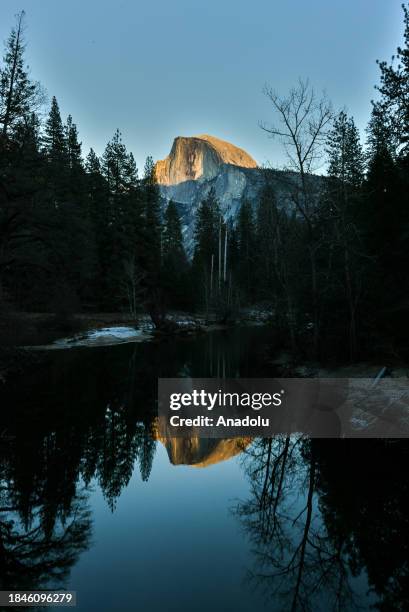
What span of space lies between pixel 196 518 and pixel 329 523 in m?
2.00

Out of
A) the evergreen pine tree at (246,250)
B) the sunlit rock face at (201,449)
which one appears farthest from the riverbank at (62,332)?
the evergreen pine tree at (246,250)

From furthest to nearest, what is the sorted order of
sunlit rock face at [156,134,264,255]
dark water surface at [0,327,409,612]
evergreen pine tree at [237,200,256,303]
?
1. sunlit rock face at [156,134,264,255]
2. evergreen pine tree at [237,200,256,303]
3. dark water surface at [0,327,409,612]

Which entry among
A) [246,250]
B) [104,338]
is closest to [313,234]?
[104,338]

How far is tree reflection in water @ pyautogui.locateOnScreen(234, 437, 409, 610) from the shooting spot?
4.48 m

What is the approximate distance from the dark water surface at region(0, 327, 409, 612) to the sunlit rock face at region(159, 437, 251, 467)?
0.05 metres

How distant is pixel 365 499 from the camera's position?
6.29 meters

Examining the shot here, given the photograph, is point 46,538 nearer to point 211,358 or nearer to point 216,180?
point 211,358

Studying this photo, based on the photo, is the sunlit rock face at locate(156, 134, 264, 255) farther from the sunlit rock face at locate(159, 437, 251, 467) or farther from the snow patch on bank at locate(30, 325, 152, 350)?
the sunlit rock face at locate(159, 437, 251, 467)

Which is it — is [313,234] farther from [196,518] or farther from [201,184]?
[201,184]

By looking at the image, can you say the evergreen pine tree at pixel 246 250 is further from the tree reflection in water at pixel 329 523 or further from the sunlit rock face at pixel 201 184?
the sunlit rock face at pixel 201 184

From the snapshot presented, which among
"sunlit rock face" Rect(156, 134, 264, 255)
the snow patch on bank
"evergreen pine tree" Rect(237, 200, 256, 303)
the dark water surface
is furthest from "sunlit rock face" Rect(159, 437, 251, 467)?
"sunlit rock face" Rect(156, 134, 264, 255)

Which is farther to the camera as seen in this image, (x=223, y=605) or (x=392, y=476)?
(x=392, y=476)

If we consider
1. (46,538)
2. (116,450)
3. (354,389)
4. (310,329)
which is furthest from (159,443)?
(310,329)

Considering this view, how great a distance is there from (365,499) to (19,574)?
16.5 feet
